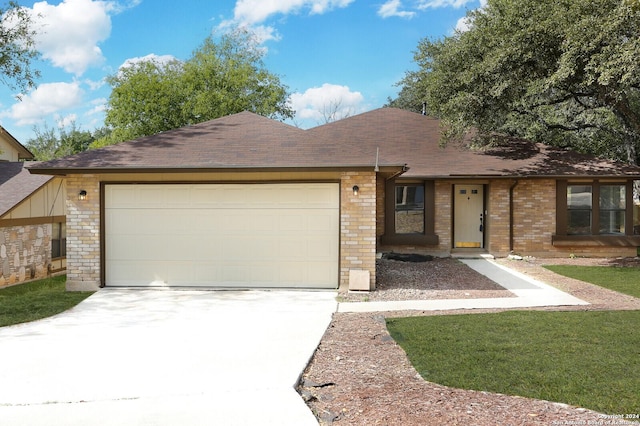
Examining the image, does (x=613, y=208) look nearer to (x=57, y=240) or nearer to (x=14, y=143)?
(x=57, y=240)

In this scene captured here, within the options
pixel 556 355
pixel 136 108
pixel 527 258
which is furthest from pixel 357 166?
pixel 136 108

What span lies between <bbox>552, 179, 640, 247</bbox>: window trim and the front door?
2.28 meters

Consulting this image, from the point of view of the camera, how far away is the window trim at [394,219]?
52.1ft

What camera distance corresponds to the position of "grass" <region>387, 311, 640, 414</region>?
439 cm

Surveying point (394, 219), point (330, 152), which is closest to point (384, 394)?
point (330, 152)

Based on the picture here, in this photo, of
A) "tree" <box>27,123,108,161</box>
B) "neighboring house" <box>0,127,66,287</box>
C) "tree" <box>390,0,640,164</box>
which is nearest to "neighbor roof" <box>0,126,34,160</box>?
"neighboring house" <box>0,127,66,287</box>

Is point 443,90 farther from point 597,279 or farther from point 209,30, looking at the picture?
point 209,30

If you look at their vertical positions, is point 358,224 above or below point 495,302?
above

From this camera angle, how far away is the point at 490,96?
14117mm

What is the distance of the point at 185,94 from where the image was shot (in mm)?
31828

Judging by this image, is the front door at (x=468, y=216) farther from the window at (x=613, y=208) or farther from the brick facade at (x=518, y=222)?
the window at (x=613, y=208)

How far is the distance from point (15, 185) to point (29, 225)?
4.69 ft

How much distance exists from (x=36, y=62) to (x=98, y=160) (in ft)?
27.5

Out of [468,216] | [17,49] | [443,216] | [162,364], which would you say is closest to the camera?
[162,364]
